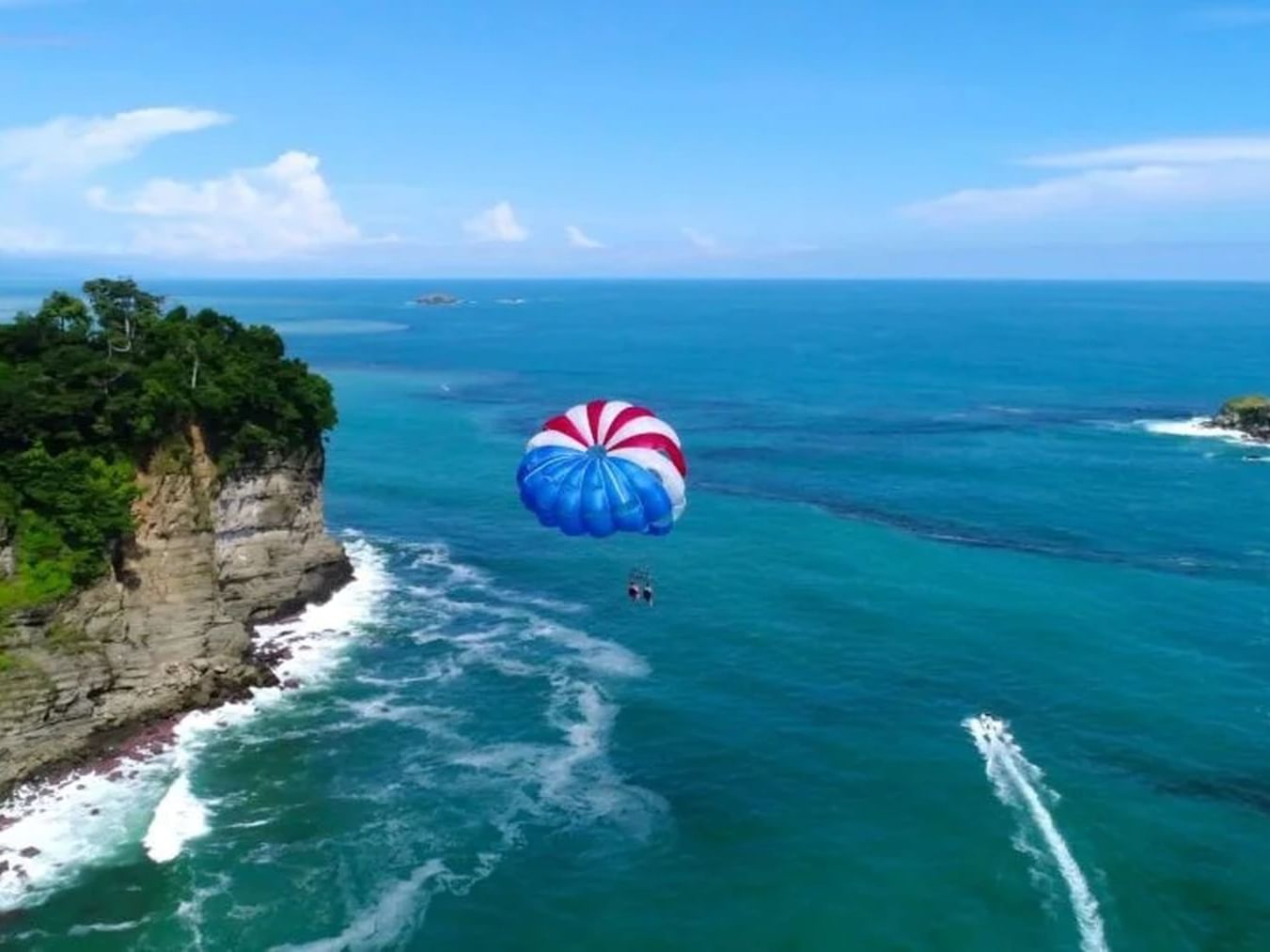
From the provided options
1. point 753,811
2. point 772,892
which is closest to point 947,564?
point 753,811

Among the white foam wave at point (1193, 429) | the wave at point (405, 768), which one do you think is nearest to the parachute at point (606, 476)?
the wave at point (405, 768)

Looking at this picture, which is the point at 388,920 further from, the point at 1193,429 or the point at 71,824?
the point at 1193,429

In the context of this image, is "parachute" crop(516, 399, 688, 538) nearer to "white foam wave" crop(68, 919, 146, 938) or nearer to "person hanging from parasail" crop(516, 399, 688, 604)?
"person hanging from parasail" crop(516, 399, 688, 604)

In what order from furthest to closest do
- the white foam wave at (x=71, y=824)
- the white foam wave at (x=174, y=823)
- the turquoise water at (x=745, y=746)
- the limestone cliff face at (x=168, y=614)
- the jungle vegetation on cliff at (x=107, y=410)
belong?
the jungle vegetation on cliff at (x=107, y=410) < the limestone cliff face at (x=168, y=614) < the white foam wave at (x=174, y=823) < the white foam wave at (x=71, y=824) < the turquoise water at (x=745, y=746)

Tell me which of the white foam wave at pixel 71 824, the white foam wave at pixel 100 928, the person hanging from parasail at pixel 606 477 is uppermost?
the person hanging from parasail at pixel 606 477

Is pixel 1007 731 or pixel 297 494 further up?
pixel 297 494

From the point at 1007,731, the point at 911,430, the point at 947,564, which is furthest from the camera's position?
the point at 911,430

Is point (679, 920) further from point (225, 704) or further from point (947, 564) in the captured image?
point (947, 564)

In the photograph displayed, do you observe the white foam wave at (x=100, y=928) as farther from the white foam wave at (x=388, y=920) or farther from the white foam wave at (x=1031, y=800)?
the white foam wave at (x=1031, y=800)
